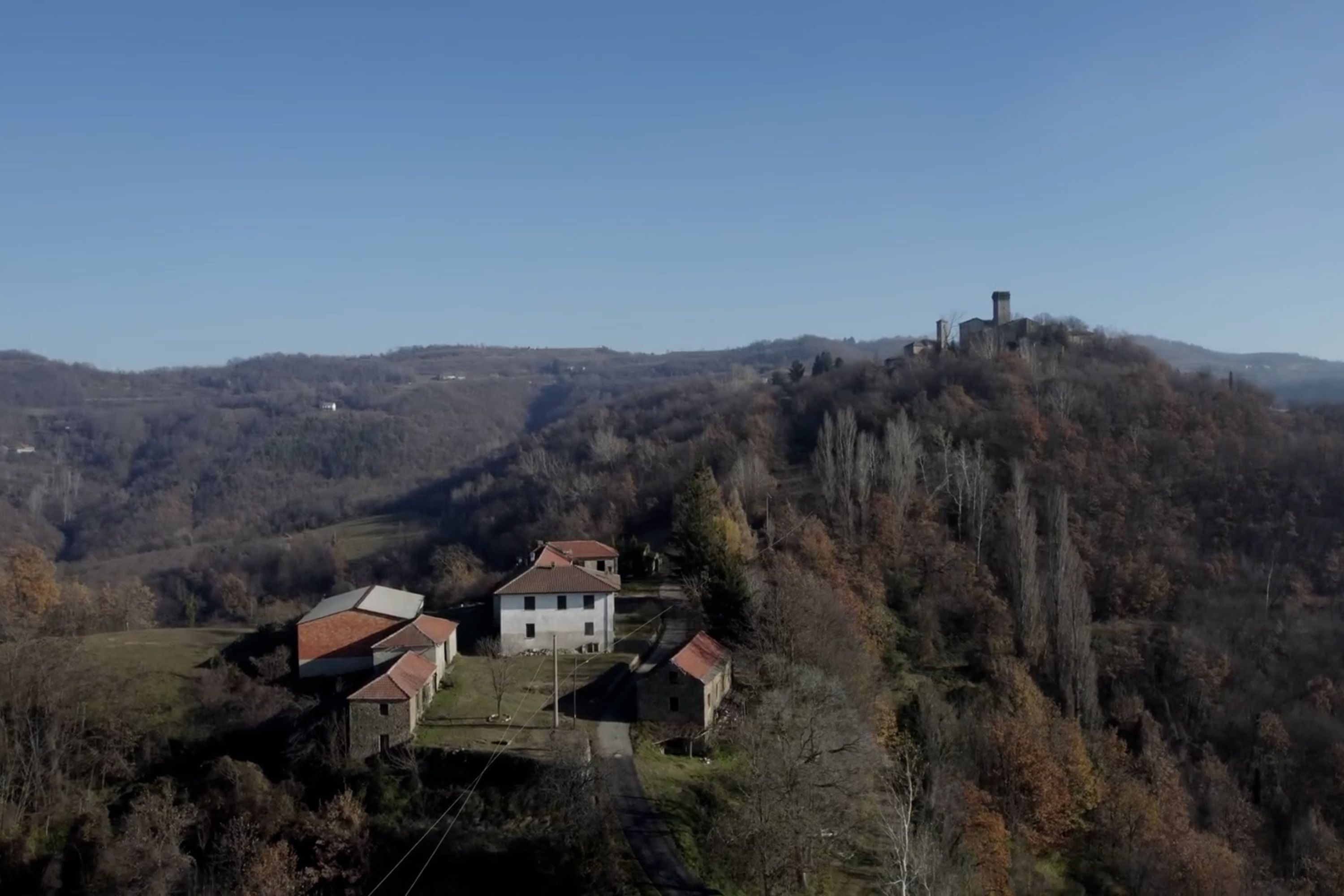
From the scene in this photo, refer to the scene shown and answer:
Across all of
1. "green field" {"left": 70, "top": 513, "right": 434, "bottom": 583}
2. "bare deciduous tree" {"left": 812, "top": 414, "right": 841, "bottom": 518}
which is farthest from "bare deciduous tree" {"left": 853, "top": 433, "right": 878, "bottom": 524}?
"green field" {"left": 70, "top": 513, "right": 434, "bottom": 583}

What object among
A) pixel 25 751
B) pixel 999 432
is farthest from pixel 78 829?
pixel 999 432

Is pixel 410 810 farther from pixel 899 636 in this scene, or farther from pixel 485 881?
pixel 899 636

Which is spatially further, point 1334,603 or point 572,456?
point 572,456

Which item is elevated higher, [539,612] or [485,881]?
[539,612]

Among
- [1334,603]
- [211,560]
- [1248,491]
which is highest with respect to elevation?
[1248,491]

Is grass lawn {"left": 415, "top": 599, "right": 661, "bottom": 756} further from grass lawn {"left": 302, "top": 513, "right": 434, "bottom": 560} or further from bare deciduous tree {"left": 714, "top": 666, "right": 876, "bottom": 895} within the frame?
grass lawn {"left": 302, "top": 513, "right": 434, "bottom": 560}

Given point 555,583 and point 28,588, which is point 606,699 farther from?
point 28,588
